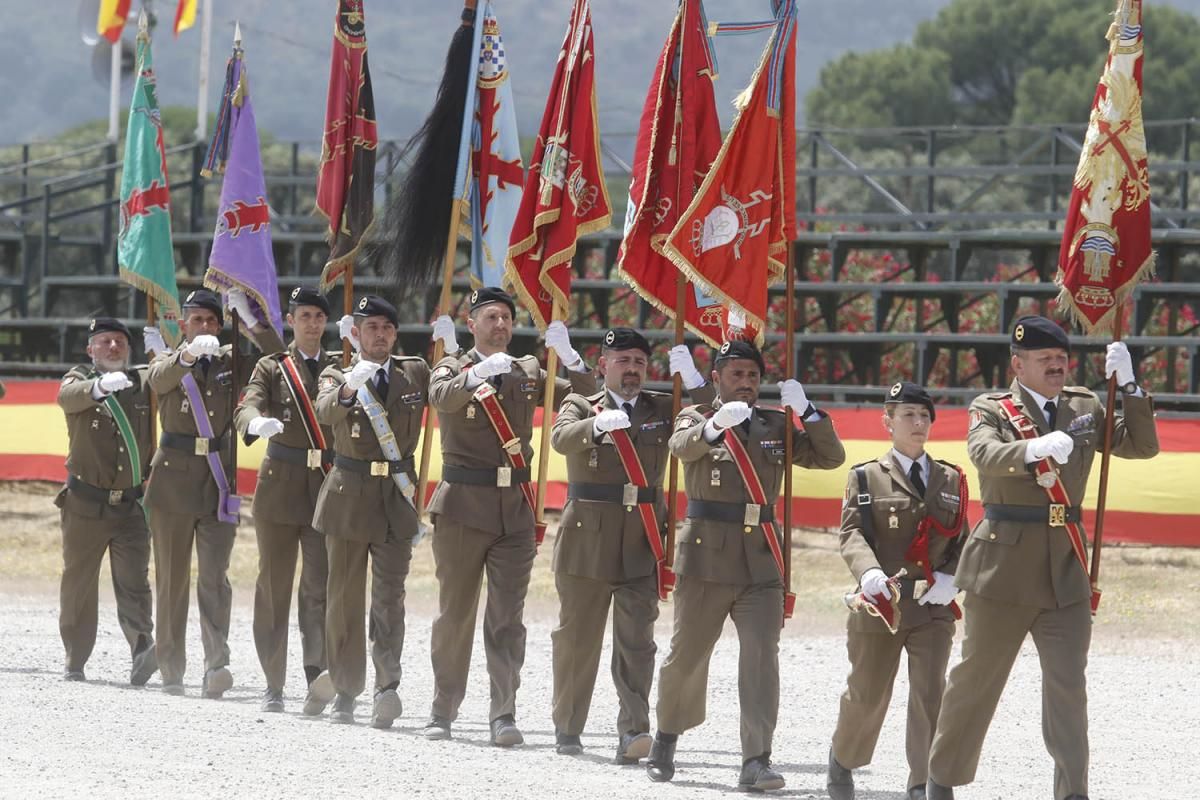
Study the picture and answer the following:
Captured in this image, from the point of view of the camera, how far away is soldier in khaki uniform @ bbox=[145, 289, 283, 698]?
1033cm

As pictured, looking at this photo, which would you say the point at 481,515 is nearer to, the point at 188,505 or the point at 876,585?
the point at 188,505

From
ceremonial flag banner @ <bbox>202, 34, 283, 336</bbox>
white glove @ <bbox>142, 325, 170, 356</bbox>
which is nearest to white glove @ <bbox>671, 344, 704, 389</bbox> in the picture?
ceremonial flag banner @ <bbox>202, 34, 283, 336</bbox>

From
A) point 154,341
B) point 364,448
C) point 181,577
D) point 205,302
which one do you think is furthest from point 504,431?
point 154,341

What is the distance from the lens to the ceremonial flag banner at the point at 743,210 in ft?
28.1

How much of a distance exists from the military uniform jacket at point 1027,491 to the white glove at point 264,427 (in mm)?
3536

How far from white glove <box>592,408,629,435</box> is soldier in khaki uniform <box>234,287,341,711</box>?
2.01 meters

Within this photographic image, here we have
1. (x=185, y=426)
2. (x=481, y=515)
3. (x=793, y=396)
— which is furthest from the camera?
(x=185, y=426)

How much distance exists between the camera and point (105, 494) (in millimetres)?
10828

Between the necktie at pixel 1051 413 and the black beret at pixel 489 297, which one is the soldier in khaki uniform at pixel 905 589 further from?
the black beret at pixel 489 297

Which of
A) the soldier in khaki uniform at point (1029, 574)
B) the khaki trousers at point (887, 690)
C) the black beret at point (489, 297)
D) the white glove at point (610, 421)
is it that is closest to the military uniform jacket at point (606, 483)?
the white glove at point (610, 421)

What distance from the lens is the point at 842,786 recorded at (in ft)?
24.8

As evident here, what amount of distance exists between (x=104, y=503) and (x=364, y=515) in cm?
205

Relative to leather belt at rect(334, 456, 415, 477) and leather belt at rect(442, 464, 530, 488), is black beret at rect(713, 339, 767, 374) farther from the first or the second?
leather belt at rect(334, 456, 415, 477)

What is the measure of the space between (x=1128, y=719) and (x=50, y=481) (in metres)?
10.9
